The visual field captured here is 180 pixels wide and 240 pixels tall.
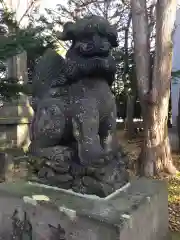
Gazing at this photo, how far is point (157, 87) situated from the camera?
14.8 ft

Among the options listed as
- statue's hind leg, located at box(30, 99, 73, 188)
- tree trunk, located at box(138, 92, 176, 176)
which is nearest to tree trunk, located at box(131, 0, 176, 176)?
tree trunk, located at box(138, 92, 176, 176)

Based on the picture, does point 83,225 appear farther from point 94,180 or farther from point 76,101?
point 76,101

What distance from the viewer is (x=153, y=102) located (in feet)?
15.1

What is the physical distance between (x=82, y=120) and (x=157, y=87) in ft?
9.10

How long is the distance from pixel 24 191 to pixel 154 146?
3125mm

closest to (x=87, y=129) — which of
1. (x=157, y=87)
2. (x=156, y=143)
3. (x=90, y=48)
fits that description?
(x=90, y=48)

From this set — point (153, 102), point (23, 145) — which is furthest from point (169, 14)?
point (23, 145)

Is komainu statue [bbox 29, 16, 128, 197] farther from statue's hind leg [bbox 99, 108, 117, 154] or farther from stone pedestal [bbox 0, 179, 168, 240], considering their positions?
stone pedestal [bbox 0, 179, 168, 240]

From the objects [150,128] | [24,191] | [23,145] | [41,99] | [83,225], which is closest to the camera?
[83,225]

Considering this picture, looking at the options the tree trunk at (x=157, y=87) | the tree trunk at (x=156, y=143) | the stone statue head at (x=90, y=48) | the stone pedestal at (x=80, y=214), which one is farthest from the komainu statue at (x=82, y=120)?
the tree trunk at (x=156, y=143)

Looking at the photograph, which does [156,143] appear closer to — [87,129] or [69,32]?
[87,129]

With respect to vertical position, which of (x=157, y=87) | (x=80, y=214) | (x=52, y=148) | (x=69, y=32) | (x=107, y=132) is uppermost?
(x=69, y=32)

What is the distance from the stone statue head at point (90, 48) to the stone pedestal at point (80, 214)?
0.92 meters

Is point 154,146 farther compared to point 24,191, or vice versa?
point 154,146
